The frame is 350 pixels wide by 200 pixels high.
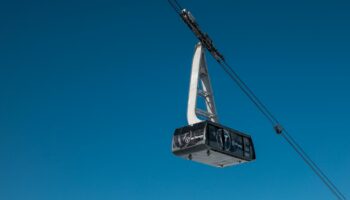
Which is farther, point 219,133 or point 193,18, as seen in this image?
point 193,18

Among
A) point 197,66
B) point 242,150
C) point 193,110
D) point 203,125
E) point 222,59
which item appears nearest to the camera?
point 203,125

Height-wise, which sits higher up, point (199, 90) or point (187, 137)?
point (199, 90)

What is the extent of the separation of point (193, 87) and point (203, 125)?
17.4 feet

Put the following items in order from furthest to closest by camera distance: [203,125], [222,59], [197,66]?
[222,59], [197,66], [203,125]

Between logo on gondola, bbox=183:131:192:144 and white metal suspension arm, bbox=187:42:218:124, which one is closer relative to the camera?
logo on gondola, bbox=183:131:192:144

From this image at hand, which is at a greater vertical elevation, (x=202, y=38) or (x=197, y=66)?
(x=202, y=38)

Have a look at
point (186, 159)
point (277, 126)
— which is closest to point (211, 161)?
point (186, 159)

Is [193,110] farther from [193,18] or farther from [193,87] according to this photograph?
[193,18]

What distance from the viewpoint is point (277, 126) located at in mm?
35188

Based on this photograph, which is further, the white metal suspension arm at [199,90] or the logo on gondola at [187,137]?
the white metal suspension arm at [199,90]

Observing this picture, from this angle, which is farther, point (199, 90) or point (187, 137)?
point (199, 90)

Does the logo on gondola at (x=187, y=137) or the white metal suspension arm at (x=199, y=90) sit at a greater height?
the white metal suspension arm at (x=199, y=90)

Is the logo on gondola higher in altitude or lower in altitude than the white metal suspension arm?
lower

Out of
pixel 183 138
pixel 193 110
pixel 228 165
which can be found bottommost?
pixel 228 165
